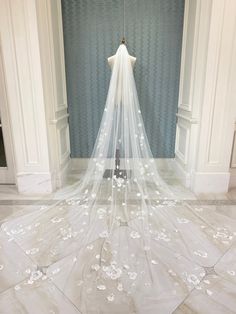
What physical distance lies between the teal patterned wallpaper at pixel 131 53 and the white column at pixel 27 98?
0.45m

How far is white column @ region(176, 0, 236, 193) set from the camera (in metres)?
2.33

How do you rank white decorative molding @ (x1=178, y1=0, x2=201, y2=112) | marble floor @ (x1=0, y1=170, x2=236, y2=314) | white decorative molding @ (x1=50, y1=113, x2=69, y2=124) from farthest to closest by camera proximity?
white decorative molding @ (x1=50, y1=113, x2=69, y2=124)
white decorative molding @ (x1=178, y1=0, x2=201, y2=112)
marble floor @ (x1=0, y1=170, x2=236, y2=314)

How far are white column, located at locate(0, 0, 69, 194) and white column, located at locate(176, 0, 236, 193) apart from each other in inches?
59.4

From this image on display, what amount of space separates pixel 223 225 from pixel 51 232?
147 centimetres

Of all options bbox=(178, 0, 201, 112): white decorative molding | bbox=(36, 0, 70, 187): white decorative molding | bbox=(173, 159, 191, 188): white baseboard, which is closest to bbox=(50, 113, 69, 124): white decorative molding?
bbox=(36, 0, 70, 187): white decorative molding

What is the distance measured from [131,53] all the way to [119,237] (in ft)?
7.15

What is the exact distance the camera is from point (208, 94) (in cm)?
248

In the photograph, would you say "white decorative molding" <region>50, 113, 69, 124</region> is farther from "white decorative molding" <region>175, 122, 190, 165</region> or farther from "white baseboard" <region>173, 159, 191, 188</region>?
"white baseboard" <region>173, 159, 191, 188</region>

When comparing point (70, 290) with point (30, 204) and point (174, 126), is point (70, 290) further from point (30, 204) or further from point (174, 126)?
point (174, 126)

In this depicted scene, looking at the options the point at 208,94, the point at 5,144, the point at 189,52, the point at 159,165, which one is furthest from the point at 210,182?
the point at 5,144

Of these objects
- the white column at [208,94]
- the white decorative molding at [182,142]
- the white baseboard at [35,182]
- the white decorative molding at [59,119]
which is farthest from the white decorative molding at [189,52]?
the white baseboard at [35,182]

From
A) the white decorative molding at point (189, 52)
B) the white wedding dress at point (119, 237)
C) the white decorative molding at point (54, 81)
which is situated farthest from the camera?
the white decorative molding at point (189, 52)

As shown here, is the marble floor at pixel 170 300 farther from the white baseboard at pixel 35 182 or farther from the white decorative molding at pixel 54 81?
the white decorative molding at pixel 54 81

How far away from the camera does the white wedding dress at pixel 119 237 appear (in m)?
1.50
